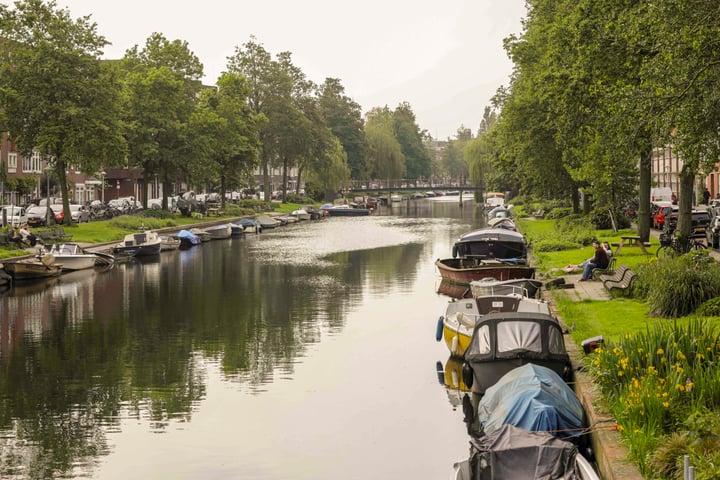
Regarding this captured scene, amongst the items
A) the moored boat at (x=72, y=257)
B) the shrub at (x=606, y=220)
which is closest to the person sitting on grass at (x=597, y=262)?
the shrub at (x=606, y=220)

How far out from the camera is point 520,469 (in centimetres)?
1388

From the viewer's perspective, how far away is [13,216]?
68812 millimetres

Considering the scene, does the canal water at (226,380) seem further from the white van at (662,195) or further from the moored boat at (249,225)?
the moored boat at (249,225)

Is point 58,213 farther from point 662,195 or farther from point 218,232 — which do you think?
point 662,195

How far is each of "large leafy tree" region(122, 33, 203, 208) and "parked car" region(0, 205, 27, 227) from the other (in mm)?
10629

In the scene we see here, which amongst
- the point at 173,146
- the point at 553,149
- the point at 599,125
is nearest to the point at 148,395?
the point at 599,125

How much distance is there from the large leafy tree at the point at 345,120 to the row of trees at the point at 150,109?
12.8m

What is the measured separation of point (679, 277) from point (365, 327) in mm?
11323

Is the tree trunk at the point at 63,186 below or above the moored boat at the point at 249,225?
above

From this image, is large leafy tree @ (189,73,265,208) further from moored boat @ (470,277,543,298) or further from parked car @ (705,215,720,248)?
moored boat @ (470,277,543,298)

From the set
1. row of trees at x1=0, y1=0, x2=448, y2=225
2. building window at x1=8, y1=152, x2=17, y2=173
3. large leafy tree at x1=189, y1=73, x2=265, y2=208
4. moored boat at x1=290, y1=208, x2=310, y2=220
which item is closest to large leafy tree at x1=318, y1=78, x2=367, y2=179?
row of trees at x1=0, y1=0, x2=448, y2=225

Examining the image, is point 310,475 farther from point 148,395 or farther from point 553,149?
point 553,149

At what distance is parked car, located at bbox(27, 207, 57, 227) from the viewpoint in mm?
71562

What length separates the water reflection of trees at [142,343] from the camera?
66.2ft
